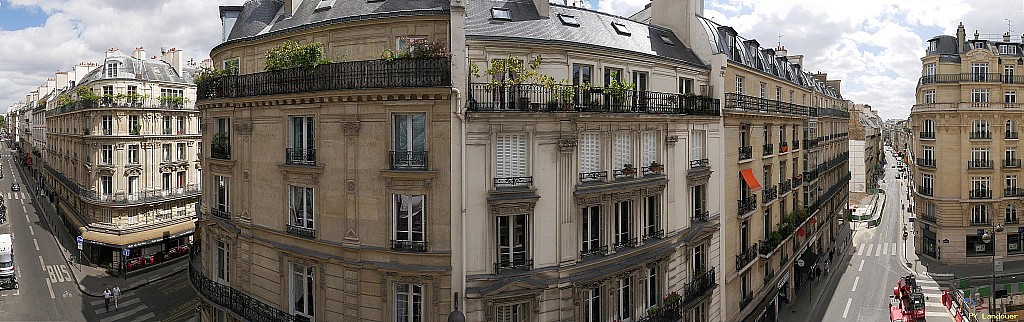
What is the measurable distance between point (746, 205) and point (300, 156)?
23087 mm

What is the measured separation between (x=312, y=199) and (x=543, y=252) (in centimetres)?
808

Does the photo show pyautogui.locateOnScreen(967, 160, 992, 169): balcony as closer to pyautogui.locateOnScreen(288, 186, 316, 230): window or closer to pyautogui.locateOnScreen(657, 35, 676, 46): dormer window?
pyautogui.locateOnScreen(657, 35, 676, 46): dormer window

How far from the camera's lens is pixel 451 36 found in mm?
16906

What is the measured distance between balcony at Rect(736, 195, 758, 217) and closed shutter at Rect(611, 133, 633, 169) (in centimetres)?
1175

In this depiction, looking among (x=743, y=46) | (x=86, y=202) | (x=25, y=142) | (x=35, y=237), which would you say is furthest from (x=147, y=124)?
(x=25, y=142)

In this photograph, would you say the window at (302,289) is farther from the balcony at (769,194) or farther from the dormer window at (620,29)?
the balcony at (769,194)

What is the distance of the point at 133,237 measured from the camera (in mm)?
47844

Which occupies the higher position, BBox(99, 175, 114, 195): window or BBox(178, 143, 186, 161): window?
BBox(178, 143, 186, 161): window

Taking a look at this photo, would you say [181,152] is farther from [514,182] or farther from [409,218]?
[514,182]

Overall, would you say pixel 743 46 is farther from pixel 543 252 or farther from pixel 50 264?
pixel 50 264

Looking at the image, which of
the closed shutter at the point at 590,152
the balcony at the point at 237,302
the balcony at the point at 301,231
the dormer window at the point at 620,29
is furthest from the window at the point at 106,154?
the closed shutter at the point at 590,152

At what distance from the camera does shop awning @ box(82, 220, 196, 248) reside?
47.0 m

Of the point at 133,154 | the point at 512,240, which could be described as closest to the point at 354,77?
the point at 512,240

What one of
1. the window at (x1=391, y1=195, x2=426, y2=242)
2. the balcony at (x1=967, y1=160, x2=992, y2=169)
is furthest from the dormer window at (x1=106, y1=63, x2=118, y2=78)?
the balcony at (x1=967, y1=160, x2=992, y2=169)
